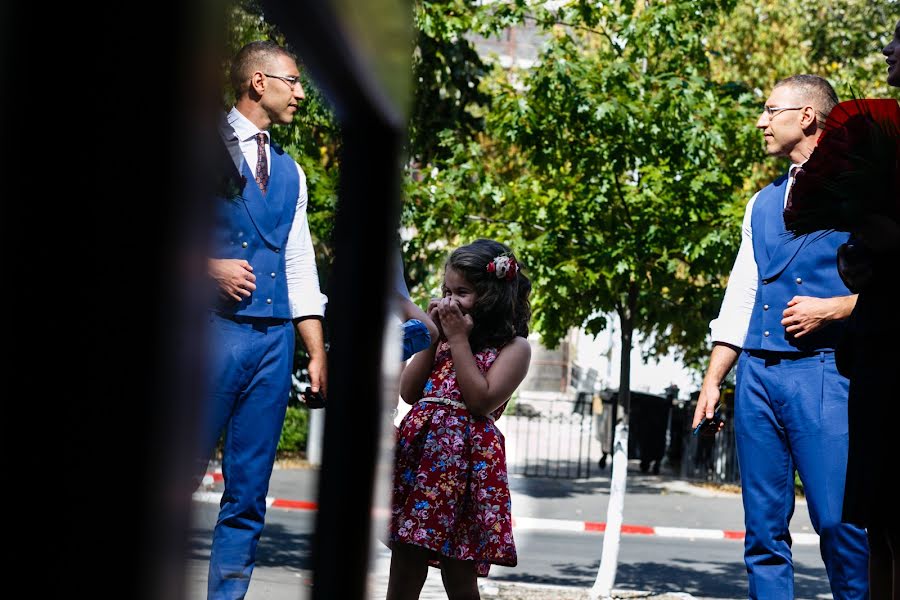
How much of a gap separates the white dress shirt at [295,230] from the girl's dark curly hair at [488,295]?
7.28ft

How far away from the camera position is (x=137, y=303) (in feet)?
1.27

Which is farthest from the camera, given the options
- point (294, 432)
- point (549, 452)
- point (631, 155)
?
point (549, 452)

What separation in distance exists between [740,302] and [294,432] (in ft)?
11.0

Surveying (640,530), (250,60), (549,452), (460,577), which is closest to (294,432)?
(250,60)

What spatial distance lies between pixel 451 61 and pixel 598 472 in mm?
10961

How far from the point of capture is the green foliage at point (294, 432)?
0.77 metres

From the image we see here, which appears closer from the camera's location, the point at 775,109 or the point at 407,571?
the point at 407,571

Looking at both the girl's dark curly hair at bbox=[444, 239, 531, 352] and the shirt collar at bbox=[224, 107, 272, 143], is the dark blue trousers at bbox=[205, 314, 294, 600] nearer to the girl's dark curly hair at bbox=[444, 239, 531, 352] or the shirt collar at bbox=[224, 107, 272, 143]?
the shirt collar at bbox=[224, 107, 272, 143]

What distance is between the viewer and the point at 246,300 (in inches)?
29.9

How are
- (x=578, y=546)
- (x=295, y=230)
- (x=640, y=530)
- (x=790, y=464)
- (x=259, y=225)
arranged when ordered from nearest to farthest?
(x=259, y=225) → (x=295, y=230) → (x=790, y=464) → (x=578, y=546) → (x=640, y=530)

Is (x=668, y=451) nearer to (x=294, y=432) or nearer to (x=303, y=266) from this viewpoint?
(x=303, y=266)

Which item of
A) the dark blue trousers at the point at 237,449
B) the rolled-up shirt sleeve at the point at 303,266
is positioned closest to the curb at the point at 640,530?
the rolled-up shirt sleeve at the point at 303,266

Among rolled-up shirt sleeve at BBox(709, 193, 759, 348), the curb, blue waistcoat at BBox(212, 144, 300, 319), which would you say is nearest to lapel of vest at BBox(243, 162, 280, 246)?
blue waistcoat at BBox(212, 144, 300, 319)

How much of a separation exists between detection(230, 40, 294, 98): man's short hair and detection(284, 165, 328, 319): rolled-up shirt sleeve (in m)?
0.20
